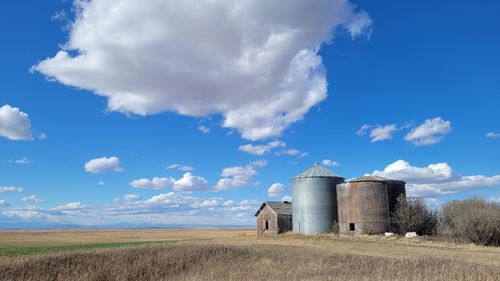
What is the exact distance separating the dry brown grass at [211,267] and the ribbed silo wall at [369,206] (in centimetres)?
2901

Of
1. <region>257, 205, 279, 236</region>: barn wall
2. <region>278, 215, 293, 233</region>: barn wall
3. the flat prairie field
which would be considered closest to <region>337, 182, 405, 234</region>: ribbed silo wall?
<region>278, 215, 293, 233</region>: barn wall

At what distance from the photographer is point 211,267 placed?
2134 centimetres

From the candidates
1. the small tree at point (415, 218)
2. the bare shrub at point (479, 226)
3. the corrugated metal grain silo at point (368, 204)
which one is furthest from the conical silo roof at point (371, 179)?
the bare shrub at point (479, 226)

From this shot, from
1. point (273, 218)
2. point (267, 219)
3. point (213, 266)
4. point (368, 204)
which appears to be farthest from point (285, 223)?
point (213, 266)

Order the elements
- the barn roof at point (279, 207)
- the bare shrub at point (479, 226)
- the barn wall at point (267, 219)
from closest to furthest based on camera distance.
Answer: the bare shrub at point (479, 226), the barn wall at point (267, 219), the barn roof at point (279, 207)

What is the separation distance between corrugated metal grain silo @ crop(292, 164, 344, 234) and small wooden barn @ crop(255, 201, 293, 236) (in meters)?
4.77

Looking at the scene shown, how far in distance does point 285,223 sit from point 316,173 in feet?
31.6

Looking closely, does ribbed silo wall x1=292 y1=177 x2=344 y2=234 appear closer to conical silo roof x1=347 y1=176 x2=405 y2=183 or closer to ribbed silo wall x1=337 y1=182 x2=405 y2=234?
ribbed silo wall x1=337 y1=182 x2=405 y2=234

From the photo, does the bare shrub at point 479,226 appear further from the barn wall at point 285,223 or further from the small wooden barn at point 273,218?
the small wooden barn at point 273,218

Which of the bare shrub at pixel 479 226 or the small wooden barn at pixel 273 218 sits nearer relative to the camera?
the bare shrub at pixel 479 226

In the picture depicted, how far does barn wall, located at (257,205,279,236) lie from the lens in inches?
2464

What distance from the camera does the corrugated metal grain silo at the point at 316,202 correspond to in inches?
2202

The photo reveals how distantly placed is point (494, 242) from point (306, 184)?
22316mm

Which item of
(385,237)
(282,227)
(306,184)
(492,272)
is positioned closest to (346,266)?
(492,272)
